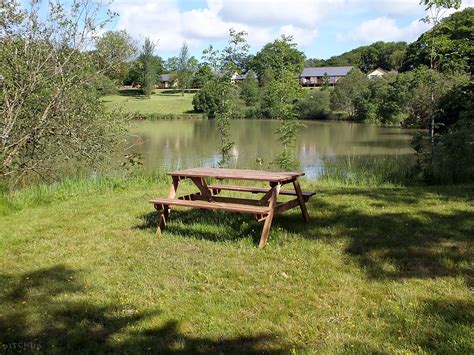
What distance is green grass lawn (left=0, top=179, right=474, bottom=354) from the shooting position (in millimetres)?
3143

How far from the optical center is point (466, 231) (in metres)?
5.14

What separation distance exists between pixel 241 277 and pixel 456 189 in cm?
493

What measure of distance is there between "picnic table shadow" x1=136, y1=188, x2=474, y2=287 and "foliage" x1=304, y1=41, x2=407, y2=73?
130542mm

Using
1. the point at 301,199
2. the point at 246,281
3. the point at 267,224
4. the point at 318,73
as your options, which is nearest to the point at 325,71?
the point at 318,73

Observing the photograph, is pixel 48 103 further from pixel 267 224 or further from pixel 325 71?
pixel 325 71

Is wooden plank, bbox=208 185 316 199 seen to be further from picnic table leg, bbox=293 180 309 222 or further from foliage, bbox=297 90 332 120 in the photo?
foliage, bbox=297 90 332 120

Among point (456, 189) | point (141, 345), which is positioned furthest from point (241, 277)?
point (456, 189)

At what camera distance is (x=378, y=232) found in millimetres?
5254

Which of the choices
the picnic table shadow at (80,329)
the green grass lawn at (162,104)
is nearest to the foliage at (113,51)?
the picnic table shadow at (80,329)

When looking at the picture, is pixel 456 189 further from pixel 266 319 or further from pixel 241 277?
pixel 266 319

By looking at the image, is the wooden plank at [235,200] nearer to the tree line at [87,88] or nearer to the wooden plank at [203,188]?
the wooden plank at [203,188]

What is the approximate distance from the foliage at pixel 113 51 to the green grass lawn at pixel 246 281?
5.69 meters

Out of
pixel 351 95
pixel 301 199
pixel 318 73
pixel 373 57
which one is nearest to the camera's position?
pixel 301 199

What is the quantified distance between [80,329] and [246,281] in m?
1.42
